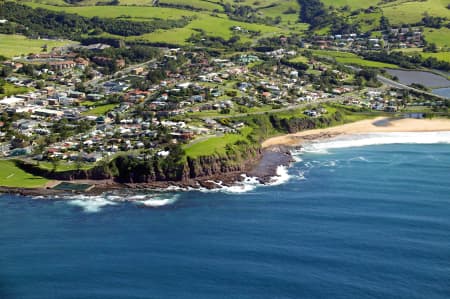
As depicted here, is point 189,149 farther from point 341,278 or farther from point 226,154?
point 341,278

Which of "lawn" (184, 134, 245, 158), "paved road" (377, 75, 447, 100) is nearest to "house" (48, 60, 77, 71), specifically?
"lawn" (184, 134, 245, 158)

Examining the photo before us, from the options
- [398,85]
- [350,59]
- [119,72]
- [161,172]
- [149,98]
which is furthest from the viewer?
[350,59]

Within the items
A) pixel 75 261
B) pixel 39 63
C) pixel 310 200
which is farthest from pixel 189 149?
→ pixel 39 63

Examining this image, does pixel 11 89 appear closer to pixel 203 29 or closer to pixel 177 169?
pixel 177 169

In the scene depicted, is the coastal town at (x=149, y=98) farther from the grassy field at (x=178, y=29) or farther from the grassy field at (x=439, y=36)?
the grassy field at (x=439, y=36)

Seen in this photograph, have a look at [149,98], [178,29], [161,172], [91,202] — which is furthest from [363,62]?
[91,202]

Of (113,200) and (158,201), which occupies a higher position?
(158,201)
